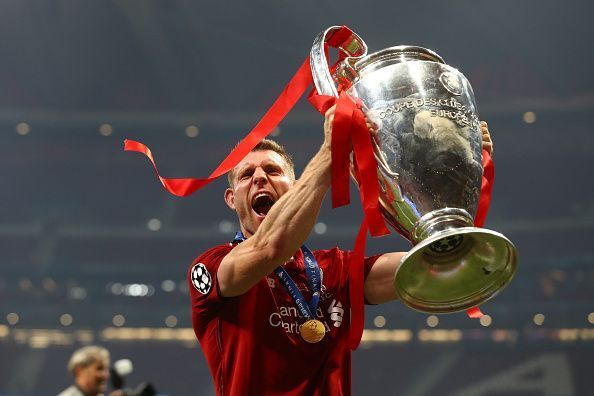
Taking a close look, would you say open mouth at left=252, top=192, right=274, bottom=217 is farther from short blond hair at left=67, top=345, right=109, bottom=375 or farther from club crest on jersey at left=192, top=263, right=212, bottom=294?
short blond hair at left=67, top=345, right=109, bottom=375

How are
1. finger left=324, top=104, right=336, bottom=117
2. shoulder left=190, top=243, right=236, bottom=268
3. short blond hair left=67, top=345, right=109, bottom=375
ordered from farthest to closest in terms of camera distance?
short blond hair left=67, top=345, right=109, bottom=375 → shoulder left=190, top=243, right=236, bottom=268 → finger left=324, top=104, right=336, bottom=117

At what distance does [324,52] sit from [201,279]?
53 centimetres

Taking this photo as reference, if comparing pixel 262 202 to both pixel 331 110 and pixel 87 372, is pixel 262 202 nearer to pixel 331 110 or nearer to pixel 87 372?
pixel 331 110

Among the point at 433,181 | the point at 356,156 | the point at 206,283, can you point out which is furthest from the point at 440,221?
the point at 206,283

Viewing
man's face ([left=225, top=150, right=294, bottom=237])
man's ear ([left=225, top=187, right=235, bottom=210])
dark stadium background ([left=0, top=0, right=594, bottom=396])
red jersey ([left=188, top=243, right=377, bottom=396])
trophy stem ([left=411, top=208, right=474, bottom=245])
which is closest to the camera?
trophy stem ([left=411, top=208, right=474, bottom=245])

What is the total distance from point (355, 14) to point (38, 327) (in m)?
9.18

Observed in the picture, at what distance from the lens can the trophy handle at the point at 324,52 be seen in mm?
1330

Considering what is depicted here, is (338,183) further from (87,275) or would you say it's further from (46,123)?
(87,275)

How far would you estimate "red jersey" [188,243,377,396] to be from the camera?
143 centimetres

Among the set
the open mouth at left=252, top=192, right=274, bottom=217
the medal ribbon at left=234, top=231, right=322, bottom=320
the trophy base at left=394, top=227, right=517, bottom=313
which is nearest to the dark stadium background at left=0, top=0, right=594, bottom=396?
the open mouth at left=252, top=192, right=274, bottom=217

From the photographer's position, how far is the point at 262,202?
1637mm

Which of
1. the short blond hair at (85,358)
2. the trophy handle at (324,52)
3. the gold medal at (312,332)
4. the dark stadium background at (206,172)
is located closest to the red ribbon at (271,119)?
the trophy handle at (324,52)

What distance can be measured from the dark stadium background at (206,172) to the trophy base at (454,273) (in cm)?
839

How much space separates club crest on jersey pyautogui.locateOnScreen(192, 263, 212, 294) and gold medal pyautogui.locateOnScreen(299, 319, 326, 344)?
21 centimetres
